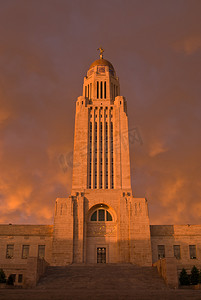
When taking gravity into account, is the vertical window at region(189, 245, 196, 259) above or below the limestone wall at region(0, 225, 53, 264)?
below

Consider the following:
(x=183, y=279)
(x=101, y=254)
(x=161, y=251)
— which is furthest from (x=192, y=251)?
(x=183, y=279)

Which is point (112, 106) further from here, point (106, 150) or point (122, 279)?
point (122, 279)

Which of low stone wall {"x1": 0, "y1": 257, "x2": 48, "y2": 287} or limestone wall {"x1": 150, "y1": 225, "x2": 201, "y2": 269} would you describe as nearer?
low stone wall {"x1": 0, "y1": 257, "x2": 48, "y2": 287}

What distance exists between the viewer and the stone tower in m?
43.1

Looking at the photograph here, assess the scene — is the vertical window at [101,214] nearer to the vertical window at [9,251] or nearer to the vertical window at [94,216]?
the vertical window at [94,216]

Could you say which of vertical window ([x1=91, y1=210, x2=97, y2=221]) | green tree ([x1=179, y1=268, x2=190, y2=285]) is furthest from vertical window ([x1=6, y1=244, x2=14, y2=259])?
green tree ([x1=179, y1=268, x2=190, y2=285])

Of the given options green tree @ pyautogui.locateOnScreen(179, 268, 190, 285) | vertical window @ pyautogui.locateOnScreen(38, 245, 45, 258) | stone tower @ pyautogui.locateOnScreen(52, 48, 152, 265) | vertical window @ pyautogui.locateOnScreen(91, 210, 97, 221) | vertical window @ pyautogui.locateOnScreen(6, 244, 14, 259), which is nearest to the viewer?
green tree @ pyautogui.locateOnScreen(179, 268, 190, 285)

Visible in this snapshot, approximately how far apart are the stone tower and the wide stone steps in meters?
7.03

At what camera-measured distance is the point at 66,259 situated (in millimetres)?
41812

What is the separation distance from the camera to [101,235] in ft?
150

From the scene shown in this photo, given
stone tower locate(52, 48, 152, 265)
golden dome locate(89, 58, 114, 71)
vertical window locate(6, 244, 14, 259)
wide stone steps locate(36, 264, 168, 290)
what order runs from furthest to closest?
golden dome locate(89, 58, 114, 71) → vertical window locate(6, 244, 14, 259) → stone tower locate(52, 48, 152, 265) → wide stone steps locate(36, 264, 168, 290)

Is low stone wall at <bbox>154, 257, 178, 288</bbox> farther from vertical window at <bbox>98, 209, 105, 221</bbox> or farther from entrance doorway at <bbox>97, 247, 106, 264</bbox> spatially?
vertical window at <bbox>98, 209, 105, 221</bbox>

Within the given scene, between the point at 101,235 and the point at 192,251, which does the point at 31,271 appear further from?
the point at 192,251

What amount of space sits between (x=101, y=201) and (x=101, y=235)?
16.7 feet
